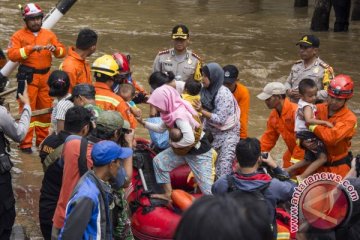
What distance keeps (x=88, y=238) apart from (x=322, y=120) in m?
2.83

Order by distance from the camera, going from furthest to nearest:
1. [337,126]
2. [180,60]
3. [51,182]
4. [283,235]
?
1. [180,60]
2. [337,126]
3. [283,235]
4. [51,182]

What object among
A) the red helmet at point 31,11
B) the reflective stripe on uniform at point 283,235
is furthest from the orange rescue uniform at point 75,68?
the reflective stripe on uniform at point 283,235

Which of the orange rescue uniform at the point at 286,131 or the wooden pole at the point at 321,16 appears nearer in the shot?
the orange rescue uniform at the point at 286,131

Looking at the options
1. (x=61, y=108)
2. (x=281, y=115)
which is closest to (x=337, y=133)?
(x=281, y=115)

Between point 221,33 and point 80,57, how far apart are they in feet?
31.7

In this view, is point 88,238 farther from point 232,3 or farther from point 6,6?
point 232,3

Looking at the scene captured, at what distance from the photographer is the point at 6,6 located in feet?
62.8

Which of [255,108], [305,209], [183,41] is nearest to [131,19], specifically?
[255,108]

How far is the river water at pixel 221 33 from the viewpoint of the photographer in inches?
525

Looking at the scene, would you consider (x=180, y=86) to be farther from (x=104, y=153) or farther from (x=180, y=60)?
(x=104, y=153)

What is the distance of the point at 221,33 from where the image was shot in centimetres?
1677

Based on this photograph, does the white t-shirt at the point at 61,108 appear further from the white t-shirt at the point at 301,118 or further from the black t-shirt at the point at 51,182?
the white t-shirt at the point at 301,118

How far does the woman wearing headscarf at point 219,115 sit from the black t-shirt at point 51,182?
170cm

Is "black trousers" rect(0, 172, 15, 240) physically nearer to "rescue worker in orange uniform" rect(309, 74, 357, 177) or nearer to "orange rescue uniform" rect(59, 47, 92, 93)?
"orange rescue uniform" rect(59, 47, 92, 93)
